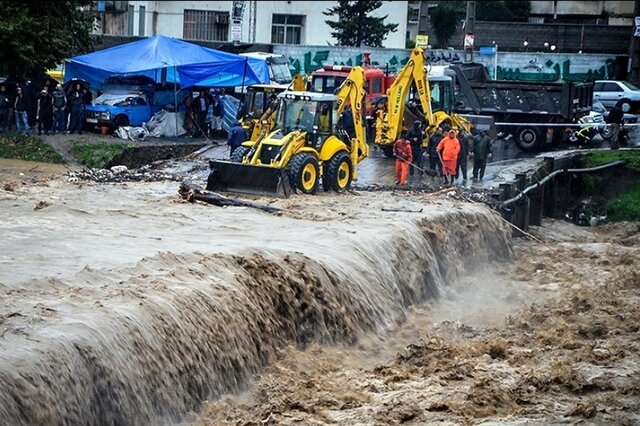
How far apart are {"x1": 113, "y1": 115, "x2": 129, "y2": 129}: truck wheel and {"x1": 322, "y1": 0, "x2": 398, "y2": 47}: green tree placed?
Result: 2329cm

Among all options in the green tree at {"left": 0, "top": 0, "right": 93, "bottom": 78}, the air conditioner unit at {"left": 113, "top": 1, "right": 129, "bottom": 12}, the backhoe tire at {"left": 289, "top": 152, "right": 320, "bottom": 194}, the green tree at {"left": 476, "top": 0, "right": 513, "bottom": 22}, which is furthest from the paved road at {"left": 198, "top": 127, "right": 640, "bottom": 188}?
the green tree at {"left": 476, "top": 0, "right": 513, "bottom": 22}

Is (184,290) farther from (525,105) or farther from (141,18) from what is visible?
(141,18)

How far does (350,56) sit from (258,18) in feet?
32.3

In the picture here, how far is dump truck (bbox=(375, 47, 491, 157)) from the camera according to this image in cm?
3241

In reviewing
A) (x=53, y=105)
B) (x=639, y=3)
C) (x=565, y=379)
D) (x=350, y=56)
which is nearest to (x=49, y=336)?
(x=565, y=379)

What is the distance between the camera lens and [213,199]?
25000mm

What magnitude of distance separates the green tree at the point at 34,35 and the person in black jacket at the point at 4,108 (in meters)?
0.94

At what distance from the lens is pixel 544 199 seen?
3466cm

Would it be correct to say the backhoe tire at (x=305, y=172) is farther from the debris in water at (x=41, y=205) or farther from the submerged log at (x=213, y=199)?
the debris in water at (x=41, y=205)

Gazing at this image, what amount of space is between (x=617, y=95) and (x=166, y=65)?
19.1 meters

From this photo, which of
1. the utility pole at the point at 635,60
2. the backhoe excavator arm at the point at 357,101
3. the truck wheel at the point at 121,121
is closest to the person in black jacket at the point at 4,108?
the truck wheel at the point at 121,121

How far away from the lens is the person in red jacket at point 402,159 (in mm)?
30578

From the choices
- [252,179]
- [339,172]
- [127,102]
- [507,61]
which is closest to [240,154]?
[252,179]

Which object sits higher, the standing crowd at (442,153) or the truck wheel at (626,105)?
the truck wheel at (626,105)
